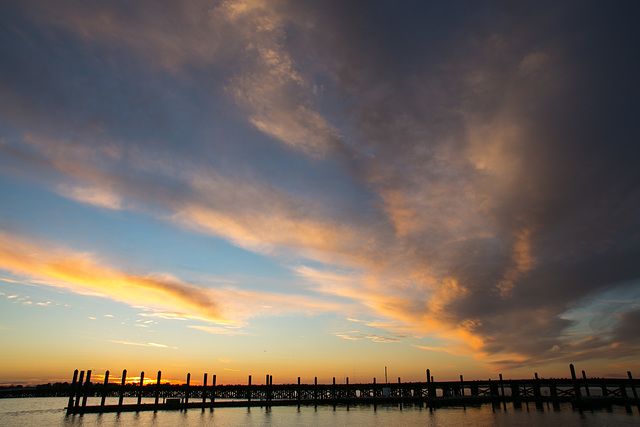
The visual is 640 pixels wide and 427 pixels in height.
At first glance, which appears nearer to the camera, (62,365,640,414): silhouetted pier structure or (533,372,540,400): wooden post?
(62,365,640,414): silhouetted pier structure

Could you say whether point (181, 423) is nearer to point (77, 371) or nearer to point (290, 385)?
point (77, 371)

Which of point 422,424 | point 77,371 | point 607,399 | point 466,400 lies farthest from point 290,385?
point 607,399

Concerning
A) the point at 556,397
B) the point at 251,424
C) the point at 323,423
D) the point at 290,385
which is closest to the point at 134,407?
the point at 251,424

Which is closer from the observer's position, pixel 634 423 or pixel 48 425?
pixel 634 423

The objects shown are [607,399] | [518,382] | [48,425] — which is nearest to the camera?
[48,425]

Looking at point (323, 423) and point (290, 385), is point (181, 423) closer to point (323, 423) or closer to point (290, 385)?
point (323, 423)

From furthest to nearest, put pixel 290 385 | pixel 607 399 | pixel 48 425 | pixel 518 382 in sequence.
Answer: pixel 290 385 < pixel 518 382 < pixel 607 399 < pixel 48 425

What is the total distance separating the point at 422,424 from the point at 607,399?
151 ft

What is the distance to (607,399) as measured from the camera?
7225 cm

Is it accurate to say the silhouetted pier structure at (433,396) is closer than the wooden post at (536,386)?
Yes

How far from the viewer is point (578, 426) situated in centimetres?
4584

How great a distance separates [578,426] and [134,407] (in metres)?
66.8

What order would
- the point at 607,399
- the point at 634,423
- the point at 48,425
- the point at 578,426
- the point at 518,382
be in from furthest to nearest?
the point at 518,382, the point at 607,399, the point at 48,425, the point at 634,423, the point at 578,426

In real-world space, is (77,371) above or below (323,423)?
above
